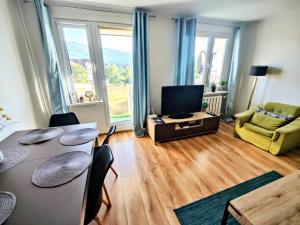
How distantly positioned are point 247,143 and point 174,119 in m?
1.48

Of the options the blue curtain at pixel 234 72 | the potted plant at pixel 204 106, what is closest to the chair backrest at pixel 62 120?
the potted plant at pixel 204 106

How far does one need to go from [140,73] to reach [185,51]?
109 centimetres

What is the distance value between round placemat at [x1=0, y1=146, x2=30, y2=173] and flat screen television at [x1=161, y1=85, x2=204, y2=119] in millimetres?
2096

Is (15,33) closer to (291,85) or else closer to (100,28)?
(100,28)

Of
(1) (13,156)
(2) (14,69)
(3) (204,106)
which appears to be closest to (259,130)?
(3) (204,106)

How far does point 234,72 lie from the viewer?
3.57 meters

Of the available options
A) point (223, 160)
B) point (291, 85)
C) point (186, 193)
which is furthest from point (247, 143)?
point (186, 193)

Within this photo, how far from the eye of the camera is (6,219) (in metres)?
0.70

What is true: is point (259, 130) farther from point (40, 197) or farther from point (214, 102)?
point (40, 197)

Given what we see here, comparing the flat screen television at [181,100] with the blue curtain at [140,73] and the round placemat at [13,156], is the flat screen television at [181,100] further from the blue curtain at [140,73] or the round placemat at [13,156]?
the round placemat at [13,156]

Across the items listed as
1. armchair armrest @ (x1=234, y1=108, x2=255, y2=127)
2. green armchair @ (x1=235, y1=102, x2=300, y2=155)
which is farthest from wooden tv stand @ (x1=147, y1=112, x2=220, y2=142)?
green armchair @ (x1=235, y1=102, x2=300, y2=155)

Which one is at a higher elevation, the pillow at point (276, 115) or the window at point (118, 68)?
the window at point (118, 68)

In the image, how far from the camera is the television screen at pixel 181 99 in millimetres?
2764

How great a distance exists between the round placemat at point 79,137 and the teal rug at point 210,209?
1.17 meters
